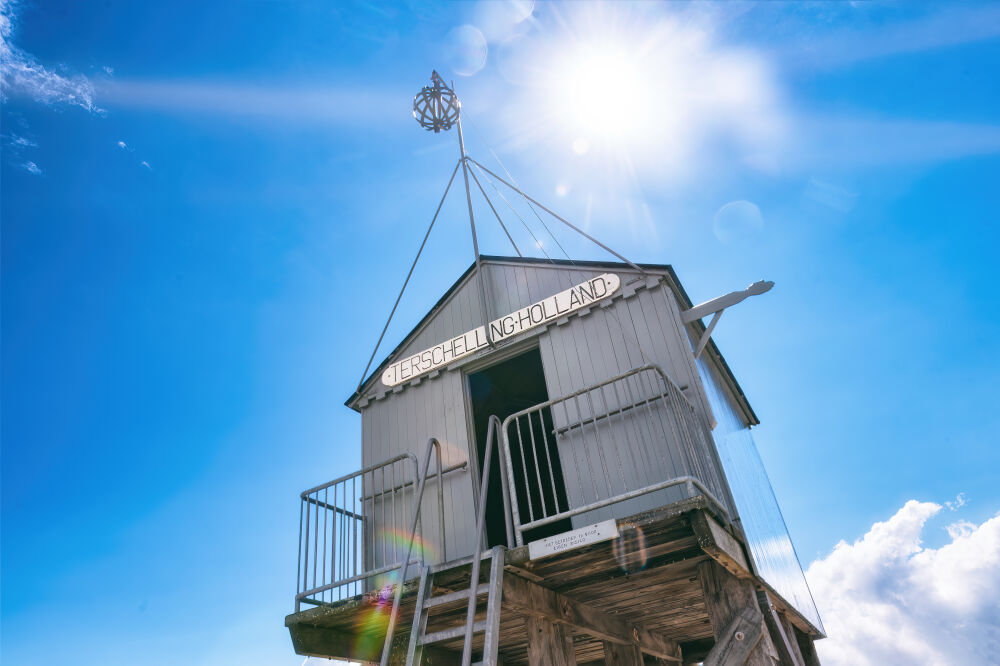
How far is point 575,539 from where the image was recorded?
15.4 feet

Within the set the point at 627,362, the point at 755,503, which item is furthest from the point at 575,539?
the point at 755,503

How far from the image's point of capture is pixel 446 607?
5.89 meters

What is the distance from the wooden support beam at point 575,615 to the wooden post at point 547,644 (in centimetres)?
6

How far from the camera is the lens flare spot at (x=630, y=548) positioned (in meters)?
4.82

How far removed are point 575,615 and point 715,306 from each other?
341 cm

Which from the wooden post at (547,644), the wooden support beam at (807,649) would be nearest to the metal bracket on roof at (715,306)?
the wooden post at (547,644)

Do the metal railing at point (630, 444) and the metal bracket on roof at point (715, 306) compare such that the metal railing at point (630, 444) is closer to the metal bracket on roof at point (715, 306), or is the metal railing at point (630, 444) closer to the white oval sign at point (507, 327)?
the metal bracket on roof at point (715, 306)

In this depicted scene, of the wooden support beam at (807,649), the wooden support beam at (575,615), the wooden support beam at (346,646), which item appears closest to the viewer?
the wooden support beam at (575,615)

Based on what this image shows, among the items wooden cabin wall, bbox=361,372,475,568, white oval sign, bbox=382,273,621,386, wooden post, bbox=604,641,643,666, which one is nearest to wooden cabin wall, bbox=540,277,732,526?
white oval sign, bbox=382,273,621,386

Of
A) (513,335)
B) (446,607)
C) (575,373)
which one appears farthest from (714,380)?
(446,607)

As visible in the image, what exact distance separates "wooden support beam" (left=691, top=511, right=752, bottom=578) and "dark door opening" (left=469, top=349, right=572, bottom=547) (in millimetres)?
3447

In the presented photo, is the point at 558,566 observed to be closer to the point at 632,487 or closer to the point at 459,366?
the point at 632,487

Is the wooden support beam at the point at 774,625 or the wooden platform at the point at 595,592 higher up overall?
the wooden platform at the point at 595,592

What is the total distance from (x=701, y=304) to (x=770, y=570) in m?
2.79
